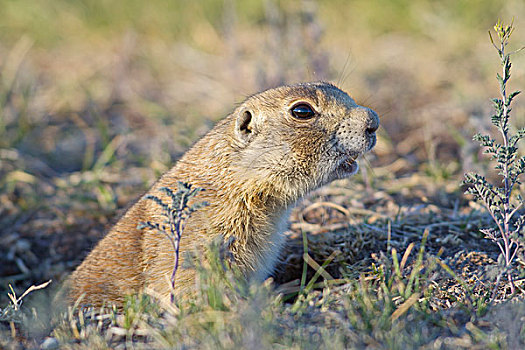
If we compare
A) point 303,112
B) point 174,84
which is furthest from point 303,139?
point 174,84

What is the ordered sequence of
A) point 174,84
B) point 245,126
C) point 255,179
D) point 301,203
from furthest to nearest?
point 174,84, point 301,203, point 245,126, point 255,179

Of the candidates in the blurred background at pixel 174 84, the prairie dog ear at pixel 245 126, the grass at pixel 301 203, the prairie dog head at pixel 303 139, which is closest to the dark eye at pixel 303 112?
the prairie dog head at pixel 303 139

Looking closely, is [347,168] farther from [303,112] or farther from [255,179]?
[255,179]

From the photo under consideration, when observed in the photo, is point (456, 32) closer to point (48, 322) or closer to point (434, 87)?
point (434, 87)

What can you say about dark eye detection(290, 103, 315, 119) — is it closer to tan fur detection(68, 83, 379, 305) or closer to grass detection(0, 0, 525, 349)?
tan fur detection(68, 83, 379, 305)

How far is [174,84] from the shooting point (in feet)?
26.3

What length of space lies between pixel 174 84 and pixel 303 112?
4802 mm

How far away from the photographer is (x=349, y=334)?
253 cm

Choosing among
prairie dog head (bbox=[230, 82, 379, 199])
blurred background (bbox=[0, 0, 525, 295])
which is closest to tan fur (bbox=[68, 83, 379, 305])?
prairie dog head (bbox=[230, 82, 379, 199])

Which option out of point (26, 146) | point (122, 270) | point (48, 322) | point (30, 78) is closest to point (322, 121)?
point (122, 270)

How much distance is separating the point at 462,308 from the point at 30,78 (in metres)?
6.21

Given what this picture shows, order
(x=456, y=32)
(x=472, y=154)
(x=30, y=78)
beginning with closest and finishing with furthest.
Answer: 1. (x=472, y=154)
2. (x=30, y=78)
3. (x=456, y=32)

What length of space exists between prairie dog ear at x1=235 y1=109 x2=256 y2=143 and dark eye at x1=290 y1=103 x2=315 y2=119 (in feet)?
0.94

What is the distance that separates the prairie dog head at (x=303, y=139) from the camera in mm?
3459
